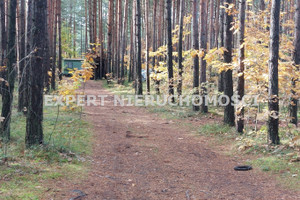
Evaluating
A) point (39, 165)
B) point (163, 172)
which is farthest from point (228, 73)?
point (39, 165)

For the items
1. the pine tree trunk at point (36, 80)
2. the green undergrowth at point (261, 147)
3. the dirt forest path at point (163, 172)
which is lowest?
the dirt forest path at point (163, 172)

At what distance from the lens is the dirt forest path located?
15.7 feet

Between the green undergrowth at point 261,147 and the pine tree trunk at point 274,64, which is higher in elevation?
the pine tree trunk at point 274,64

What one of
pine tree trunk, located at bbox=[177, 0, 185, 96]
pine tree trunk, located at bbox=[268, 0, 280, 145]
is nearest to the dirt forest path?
pine tree trunk, located at bbox=[268, 0, 280, 145]

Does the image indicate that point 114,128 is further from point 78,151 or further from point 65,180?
point 65,180

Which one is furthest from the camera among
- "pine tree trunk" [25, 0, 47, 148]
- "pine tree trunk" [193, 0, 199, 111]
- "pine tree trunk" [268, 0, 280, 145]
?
"pine tree trunk" [193, 0, 199, 111]

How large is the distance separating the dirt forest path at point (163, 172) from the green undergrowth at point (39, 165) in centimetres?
28

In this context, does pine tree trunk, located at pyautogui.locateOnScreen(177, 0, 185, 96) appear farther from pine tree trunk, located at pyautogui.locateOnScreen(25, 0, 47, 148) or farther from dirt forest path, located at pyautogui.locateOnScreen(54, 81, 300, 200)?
pine tree trunk, located at pyautogui.locateOnScreen(25, 0, 47, 148)

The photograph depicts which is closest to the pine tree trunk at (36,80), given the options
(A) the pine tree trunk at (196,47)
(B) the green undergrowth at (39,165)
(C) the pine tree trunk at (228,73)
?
(B) the green undergrowth at (39,165)

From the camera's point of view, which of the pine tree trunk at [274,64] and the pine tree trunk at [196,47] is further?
the pine tree trunk at [196,47]

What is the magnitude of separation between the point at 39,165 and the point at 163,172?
2459mm

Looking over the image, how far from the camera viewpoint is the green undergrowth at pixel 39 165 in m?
4.28

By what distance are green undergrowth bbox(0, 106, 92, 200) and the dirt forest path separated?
282 mm

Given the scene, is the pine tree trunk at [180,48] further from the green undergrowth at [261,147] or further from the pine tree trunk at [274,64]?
the pine tree trunk at [274,64]
